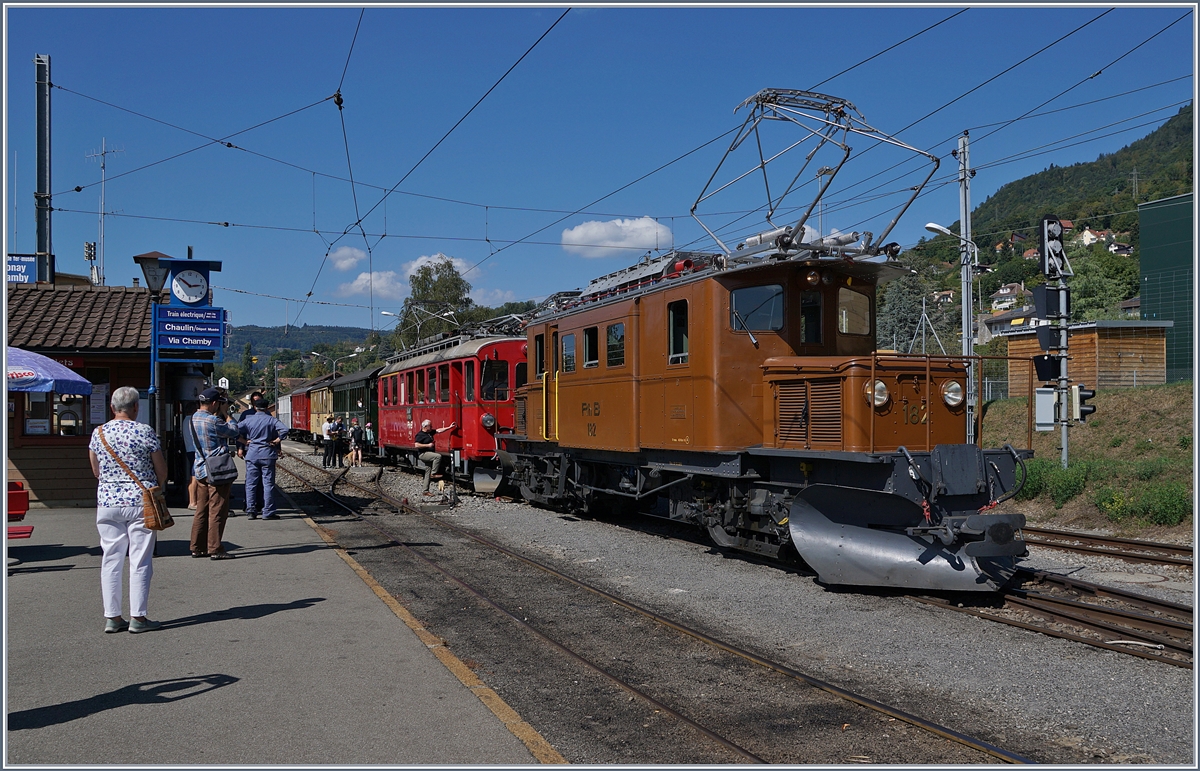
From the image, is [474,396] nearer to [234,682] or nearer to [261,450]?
[261,450]

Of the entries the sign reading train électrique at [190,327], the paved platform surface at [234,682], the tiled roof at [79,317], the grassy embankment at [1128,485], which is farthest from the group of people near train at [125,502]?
the grassy embankment at [1128,485]

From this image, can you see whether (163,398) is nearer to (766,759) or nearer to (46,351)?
(46,351)

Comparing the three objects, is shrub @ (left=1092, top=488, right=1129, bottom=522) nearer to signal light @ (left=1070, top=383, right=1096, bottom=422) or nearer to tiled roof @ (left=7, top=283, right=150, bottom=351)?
signal light @ (left=1070, top=383, right=1096, bottom=422)

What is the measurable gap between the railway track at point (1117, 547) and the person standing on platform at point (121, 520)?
9.51 metres

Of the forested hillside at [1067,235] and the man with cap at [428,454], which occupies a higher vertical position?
the forested hillside at [1067,235]

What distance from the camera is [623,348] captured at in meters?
11.7

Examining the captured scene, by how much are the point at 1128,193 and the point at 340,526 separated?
12885 cm

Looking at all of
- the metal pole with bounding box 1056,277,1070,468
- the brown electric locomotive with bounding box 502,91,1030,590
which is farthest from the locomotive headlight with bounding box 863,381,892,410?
the metal pole with bounding box 1056,277,1070,468

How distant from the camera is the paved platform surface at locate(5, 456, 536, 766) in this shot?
14.5 ft

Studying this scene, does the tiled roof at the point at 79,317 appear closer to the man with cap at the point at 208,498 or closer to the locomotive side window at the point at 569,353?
the man with cap at the point at 208,498

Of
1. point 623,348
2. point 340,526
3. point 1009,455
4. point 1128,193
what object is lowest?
point 340,526

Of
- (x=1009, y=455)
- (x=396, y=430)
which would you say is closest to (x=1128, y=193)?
(x=396, y=430)

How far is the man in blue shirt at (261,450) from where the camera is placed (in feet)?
43.2

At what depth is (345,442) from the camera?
32625 millimetres
